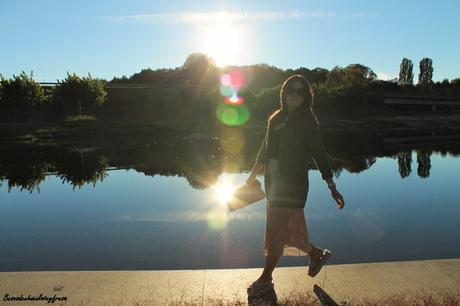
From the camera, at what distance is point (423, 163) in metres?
18.5

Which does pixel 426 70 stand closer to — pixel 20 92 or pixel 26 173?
pixel 20 92

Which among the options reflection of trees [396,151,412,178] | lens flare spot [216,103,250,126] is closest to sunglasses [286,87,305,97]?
reflection of trees [396,151,412,178]

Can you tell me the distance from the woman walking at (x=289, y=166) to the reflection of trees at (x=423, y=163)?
1173cm

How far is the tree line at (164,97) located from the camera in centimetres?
4584

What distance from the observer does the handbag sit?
487 cm

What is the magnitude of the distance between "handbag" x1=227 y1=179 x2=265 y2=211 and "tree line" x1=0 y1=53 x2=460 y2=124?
44.2m

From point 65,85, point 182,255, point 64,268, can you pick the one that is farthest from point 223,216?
point 65,85

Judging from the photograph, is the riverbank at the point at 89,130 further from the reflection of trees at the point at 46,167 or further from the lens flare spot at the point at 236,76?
the lens flare spot at the point at 236,76

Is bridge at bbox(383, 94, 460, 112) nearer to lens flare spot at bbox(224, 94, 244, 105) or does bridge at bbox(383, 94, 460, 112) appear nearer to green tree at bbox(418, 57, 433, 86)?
green tree at bbox(418, 57, 433, 86)

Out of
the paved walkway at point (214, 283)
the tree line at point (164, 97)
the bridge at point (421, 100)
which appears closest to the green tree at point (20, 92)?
the tree line at point (164, 97)

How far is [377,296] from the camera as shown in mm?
4352

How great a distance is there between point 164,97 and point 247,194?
5124cm

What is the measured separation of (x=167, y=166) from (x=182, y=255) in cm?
1176

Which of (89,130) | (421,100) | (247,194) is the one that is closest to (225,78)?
(421,100)
